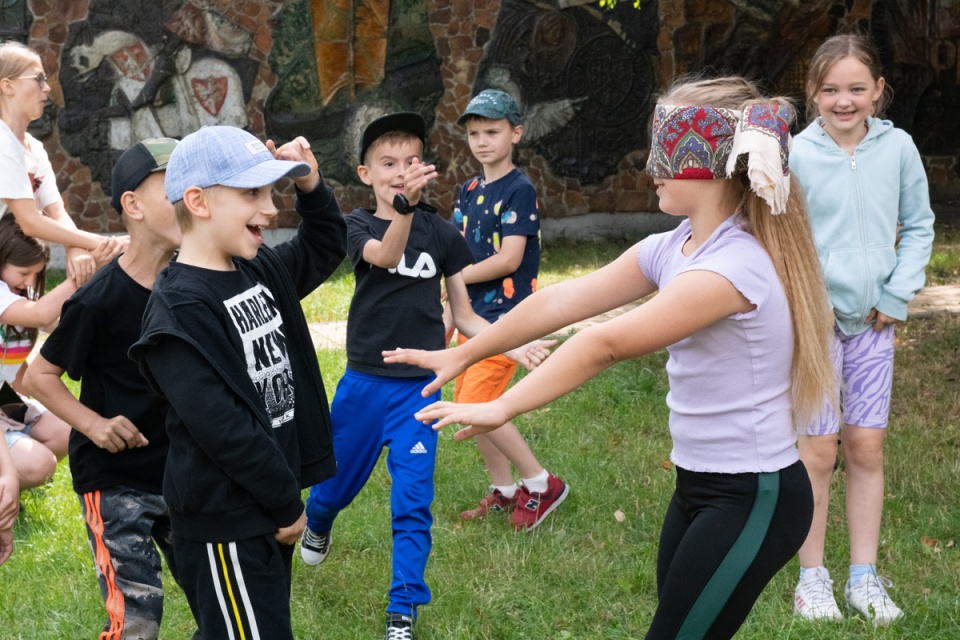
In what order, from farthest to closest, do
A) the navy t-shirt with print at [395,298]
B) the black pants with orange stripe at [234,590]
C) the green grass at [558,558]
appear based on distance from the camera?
the navy t-shirt with print at [395,298]
the green grass at [558,558]
the black pants with orange stripe at [234,590]

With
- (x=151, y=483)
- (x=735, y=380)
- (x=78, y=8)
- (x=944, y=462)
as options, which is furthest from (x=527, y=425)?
(x=78, y=8)

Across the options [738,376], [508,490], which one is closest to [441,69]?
[508,490]

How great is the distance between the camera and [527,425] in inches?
263

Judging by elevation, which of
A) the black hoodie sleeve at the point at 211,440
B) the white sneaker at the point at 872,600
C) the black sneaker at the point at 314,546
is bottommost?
the white sneaker at the point at 872,600

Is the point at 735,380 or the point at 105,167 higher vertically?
the point at 735,380

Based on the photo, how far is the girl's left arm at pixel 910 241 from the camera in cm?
404

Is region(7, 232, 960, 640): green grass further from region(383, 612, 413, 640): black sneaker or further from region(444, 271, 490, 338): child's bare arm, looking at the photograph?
region(444, 271, 490, 338): child's bare arm

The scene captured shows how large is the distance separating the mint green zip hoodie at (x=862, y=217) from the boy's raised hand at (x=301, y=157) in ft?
6.30

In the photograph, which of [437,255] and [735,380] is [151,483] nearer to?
[437,255]

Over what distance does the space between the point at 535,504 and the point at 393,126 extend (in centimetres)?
195

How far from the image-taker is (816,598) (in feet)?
13.5

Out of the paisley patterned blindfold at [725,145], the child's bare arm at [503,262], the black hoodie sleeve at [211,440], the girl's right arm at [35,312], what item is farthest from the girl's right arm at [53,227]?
the paisley patterned blindfold at [725,145]

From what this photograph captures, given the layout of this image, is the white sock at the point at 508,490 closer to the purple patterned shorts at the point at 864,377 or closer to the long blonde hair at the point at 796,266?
the purple patterned shorts at the point at 864,377

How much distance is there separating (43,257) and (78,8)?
32.3ft
